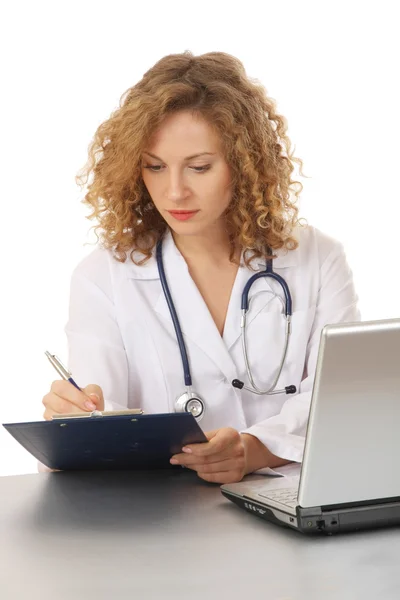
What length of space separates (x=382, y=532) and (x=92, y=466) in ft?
2.18

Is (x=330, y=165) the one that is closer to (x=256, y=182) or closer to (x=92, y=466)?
(x=256, y=182)

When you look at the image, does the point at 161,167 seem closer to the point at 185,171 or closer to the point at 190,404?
the point at 185,171

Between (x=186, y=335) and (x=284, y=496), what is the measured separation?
786mm

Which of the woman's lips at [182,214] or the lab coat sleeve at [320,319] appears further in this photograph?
the woman's lips at [182,214]

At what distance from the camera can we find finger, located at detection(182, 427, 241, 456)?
1.57 metres

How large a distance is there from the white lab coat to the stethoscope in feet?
0.06

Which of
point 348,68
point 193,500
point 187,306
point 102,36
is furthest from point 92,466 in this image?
point 348,68

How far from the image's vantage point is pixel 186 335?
2.07 metres

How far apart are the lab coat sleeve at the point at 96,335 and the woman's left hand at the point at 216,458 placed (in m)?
0.37

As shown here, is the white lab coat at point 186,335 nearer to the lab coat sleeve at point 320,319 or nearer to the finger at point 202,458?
the lab coat sleeve at point 320,319

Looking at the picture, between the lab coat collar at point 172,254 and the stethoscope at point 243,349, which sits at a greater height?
the lab coat collar at point 172,254

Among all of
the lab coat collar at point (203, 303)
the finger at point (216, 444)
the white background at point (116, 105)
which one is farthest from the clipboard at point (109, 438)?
the white background at point (116, 105)

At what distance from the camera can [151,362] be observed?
2068mm

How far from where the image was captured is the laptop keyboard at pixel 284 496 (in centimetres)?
128
